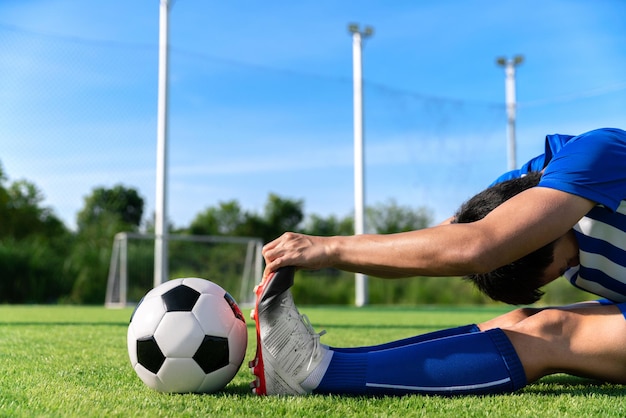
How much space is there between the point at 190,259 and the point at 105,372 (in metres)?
10.7

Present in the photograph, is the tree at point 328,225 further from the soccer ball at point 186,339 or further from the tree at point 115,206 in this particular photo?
the soccer ball at point 186,339

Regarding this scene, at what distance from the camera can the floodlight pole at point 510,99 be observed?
16.9 meters

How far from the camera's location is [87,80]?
13.2 metres

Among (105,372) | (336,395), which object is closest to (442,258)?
(336,395)

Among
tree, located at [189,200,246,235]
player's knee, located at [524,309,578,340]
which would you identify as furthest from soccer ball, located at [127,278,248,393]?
tree, located at [189,200,246,235]

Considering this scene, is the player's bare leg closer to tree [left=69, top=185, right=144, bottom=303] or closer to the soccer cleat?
the soccer cleat

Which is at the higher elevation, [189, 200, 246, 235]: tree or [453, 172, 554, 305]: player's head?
[189, 200, 246, 235]: tree

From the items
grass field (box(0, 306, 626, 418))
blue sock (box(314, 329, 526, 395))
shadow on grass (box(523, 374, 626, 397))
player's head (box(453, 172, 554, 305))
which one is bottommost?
shadow on grass (box(523, 374, 626, 397))

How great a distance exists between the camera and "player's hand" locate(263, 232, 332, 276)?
1.70 meters

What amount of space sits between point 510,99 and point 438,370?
55.3 ft

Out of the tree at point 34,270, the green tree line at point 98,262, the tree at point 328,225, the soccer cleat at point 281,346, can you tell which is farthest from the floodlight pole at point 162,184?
the tree at point 328,225

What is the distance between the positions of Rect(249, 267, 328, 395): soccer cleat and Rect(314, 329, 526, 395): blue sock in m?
0.07

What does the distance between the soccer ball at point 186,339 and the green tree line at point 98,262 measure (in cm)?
1009

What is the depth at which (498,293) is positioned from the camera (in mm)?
2025
